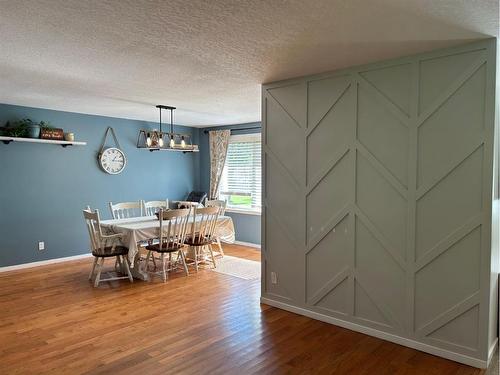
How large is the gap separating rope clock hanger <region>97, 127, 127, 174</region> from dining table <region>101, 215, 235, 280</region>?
151cm

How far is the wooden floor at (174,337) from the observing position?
269 cm

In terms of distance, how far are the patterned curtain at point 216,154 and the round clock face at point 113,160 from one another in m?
1.83

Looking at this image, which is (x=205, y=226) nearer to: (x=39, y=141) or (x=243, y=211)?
(x=243, y=211)

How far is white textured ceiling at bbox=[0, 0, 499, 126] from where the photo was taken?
210cm

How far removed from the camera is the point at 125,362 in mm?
2744

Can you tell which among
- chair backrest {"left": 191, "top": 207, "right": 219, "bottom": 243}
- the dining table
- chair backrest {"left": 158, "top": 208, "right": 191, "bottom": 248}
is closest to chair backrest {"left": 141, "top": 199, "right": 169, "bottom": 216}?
the dining table

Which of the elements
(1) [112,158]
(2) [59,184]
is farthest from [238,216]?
(2) [59,184]

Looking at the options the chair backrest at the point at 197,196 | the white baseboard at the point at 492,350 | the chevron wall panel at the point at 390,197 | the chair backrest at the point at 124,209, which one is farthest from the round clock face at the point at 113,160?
the white baseboard at the point at 492,350

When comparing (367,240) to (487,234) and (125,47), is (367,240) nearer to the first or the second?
(487,234)

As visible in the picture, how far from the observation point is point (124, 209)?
20.7ft

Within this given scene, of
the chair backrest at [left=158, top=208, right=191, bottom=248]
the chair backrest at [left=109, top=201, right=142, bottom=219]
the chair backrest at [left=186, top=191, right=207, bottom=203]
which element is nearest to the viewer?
the chair backrest at [left=158, top=208, right=191, bottom=248]

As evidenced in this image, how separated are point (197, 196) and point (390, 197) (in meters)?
5.13

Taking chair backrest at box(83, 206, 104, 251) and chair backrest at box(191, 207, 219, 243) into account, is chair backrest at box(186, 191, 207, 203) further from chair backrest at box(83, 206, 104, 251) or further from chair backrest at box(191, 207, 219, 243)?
chair backrest at box(83, 206, 104, 251)

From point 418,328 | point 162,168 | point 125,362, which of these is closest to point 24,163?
point 162,168
